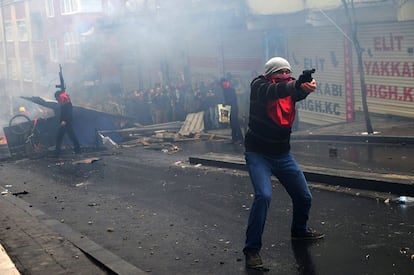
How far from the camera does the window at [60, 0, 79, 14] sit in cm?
3706

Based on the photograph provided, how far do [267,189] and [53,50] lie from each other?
3760 cm

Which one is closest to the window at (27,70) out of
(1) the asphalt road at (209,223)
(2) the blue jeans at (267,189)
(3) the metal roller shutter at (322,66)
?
(3) the metal roller shutter at (322,66)

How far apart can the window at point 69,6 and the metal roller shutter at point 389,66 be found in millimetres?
24490

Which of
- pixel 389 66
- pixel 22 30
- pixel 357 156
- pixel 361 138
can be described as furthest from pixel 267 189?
pixel 22 30

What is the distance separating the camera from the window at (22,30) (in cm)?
4491

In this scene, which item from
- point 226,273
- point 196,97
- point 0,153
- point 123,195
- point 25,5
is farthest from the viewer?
point 25,5

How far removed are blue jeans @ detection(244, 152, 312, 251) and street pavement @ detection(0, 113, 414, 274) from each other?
1.39ft

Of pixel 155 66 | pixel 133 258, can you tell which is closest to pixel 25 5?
pixel 155 66

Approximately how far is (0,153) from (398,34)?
466 inches

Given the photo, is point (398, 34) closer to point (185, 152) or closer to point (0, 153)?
point (185, 152)

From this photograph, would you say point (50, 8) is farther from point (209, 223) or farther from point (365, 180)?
point (209, 223)

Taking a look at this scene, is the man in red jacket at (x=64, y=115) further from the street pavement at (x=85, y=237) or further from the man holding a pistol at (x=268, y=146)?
the man holding a pistol at (x=268, y=146)

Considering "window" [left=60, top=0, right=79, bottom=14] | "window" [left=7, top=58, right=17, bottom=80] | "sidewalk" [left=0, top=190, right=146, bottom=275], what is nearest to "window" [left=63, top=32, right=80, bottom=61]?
"window" [left=60, top=0, right=79, bottom=14]

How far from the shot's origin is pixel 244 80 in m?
22.2
